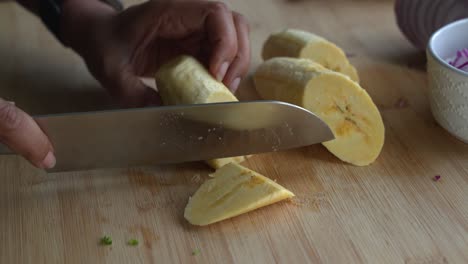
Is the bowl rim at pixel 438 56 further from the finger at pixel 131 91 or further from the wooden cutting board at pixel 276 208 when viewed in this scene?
the finger at pixel 131 91

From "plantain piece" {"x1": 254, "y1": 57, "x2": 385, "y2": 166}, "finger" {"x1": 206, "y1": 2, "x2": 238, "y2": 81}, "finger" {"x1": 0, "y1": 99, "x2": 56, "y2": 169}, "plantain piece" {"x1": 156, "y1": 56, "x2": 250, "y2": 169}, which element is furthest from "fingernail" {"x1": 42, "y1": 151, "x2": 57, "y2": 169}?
"plantain piece" {"x1": 254, "y1": 57, "x2": 385, "y2": 166}

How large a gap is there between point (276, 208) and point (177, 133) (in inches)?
9.8

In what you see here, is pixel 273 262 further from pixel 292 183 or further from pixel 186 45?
pixel 186 45

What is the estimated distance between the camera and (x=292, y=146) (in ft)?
4.31

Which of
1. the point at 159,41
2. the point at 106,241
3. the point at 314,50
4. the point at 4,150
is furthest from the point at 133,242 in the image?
the point at 314,50

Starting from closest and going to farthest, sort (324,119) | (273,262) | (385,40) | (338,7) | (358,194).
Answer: (273,262)
(358,194)
(324,119)
(385,40)
(338,7)

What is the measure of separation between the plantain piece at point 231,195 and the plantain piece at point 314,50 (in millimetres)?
454

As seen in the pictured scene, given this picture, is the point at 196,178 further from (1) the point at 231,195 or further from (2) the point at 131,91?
(2) the point at 131,91

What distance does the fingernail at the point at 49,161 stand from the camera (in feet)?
3.91

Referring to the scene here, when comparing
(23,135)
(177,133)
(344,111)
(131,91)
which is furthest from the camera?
(131,91)

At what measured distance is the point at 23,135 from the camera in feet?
3.68

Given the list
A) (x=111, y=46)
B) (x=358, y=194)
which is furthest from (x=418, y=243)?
(x=111, y=46)

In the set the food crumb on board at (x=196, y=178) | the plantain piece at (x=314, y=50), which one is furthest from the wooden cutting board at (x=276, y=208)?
the plantain piece at (x=314, y=50)

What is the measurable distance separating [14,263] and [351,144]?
2.37ft
